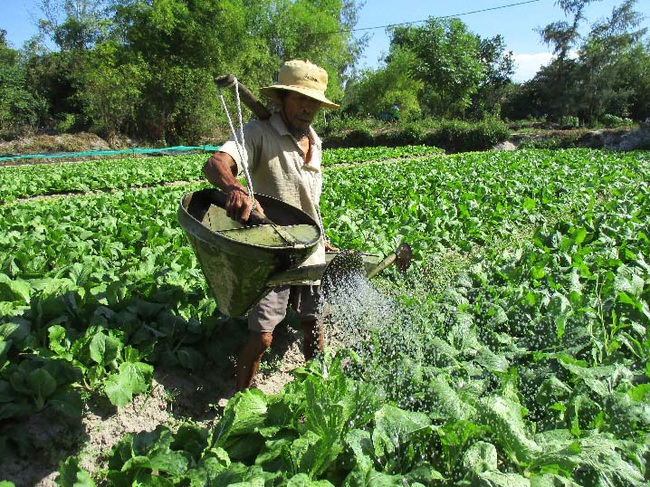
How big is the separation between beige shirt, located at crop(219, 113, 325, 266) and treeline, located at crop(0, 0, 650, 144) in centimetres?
3049

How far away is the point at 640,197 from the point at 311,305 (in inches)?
255

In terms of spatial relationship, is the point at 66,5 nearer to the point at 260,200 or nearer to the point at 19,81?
the point at 19,81

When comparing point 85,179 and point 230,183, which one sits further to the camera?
point 85,179

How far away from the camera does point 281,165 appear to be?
2854 mm

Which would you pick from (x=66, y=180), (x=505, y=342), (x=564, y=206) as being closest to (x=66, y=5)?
(x=66, y=180)

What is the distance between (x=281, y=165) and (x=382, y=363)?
1309 millimetres

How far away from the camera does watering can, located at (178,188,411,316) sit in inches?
80.4

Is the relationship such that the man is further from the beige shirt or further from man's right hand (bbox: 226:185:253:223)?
man's right hand (bbox: 226:185:253:223)

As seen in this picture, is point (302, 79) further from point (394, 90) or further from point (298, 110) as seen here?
point (394, 90)

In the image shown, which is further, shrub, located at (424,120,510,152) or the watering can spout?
shrub, located at (424,120,510,152)

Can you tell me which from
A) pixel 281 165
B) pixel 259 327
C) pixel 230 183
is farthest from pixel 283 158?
pixel 259 327

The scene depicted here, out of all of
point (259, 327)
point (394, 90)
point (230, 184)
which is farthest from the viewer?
point (394, 90)

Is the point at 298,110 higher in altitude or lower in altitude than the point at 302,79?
lower

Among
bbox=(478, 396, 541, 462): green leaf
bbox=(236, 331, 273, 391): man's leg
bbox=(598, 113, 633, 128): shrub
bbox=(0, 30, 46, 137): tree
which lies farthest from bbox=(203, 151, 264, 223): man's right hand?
bbox=(598, 113, 633, 128): shrub
